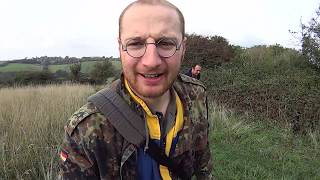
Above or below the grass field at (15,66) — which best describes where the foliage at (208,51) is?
above

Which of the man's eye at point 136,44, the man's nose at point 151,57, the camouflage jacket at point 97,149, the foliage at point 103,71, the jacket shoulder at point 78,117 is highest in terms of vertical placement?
the man's eye at point 136,44

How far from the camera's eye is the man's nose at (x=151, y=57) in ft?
6.38

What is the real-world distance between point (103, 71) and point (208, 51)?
43.5ft

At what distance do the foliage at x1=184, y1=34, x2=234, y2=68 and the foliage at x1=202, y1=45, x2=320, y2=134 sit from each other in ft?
12.7

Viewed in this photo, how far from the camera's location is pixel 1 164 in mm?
5293

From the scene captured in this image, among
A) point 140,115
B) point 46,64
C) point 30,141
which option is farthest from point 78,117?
point 46,64

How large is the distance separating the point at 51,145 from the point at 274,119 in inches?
245

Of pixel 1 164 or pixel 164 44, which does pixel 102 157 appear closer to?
pixel 164 44

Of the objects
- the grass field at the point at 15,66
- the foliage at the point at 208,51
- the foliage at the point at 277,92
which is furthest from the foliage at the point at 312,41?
the grass field at the point at 15,66

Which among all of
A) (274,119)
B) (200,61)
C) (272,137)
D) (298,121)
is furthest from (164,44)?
(200,61)

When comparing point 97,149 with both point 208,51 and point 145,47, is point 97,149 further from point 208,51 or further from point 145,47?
point 208,51

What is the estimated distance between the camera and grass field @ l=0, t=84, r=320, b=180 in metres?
5.41

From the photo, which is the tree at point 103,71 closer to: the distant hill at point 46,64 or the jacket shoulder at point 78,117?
the distant hill at point 46,64

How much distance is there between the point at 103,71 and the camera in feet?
113
